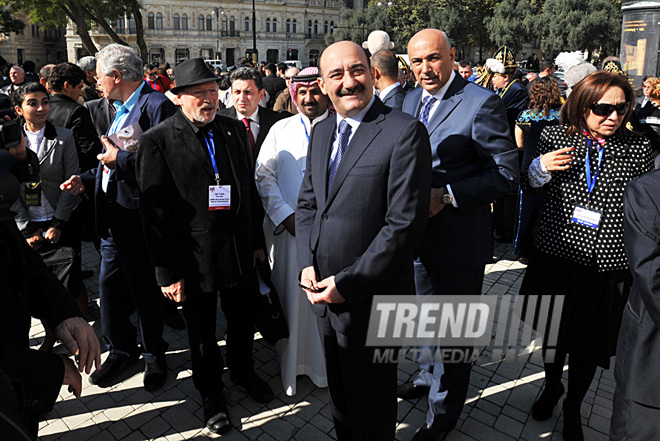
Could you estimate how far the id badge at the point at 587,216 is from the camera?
2729mm

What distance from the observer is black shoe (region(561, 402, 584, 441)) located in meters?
2.94

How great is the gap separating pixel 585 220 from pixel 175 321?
139 inches

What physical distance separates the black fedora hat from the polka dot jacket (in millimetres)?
2136

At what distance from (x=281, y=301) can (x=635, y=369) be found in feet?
7.43

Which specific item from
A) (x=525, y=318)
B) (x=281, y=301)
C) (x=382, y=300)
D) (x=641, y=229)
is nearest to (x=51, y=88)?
(x=281, y=301)

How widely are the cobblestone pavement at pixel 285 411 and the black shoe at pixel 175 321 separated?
2.01 feet

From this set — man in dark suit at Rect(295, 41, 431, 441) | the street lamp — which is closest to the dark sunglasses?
man in dark suit at Rect(295, 41, 431, 441)

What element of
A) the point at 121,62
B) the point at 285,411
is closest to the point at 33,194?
the point at 121,62

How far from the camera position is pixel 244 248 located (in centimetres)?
317

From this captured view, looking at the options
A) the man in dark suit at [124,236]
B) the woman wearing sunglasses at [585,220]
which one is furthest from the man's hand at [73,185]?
the woman wearing sunglasses at [585,220]

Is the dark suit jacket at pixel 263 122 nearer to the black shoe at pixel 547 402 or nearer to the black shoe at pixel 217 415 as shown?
the black shoe at pixel 217 415

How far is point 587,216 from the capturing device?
9.07 ft

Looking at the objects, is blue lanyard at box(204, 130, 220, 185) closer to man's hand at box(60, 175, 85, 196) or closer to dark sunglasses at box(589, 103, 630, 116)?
man's hand at box(60, 175, 85, 196)

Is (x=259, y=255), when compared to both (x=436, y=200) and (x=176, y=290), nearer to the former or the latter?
(x=176, y=290)
